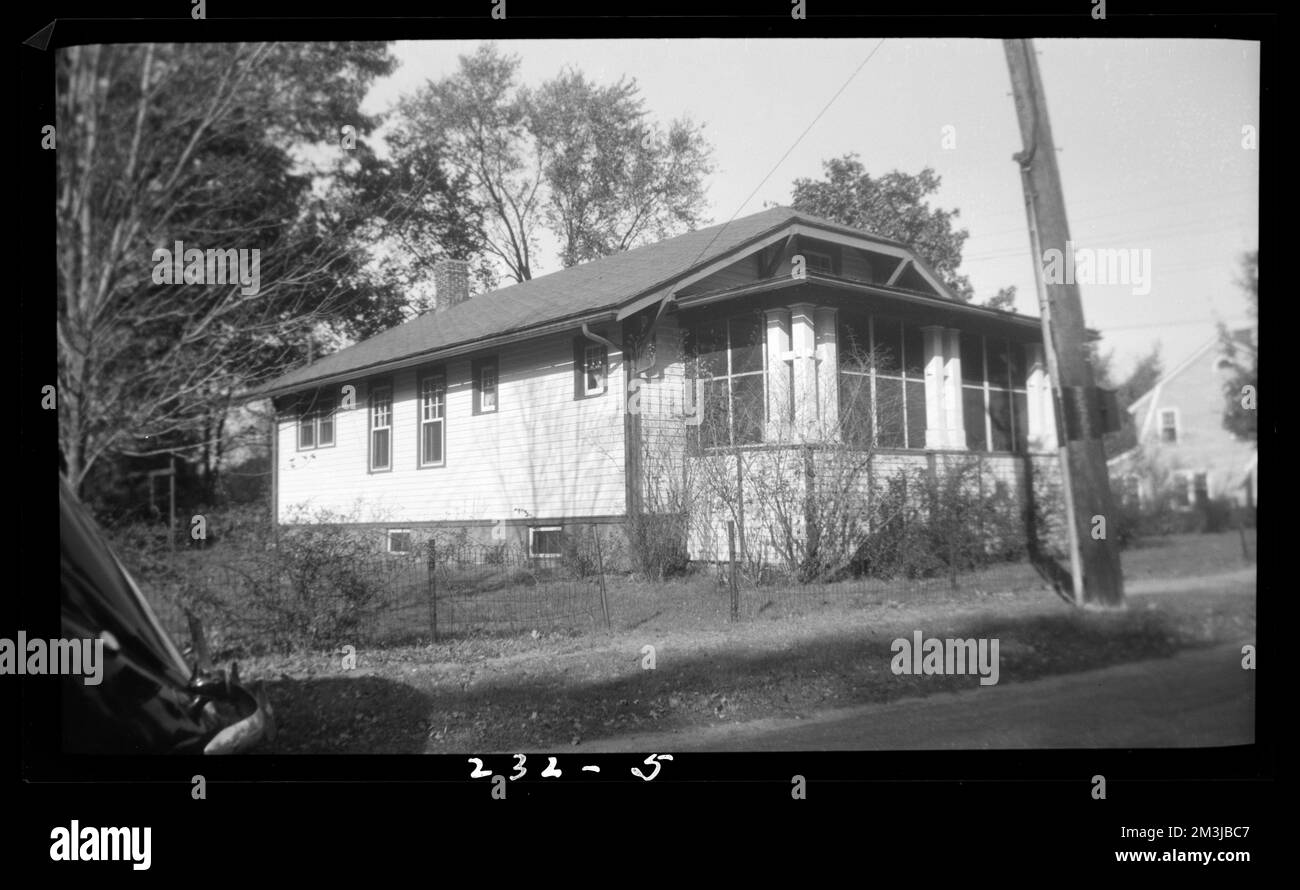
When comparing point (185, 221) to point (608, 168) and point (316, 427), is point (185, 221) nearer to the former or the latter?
point (316, 427)

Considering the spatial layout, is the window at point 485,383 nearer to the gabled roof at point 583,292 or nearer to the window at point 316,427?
the gabled roof at point 583,292

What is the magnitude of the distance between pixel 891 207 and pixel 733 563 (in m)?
1.48

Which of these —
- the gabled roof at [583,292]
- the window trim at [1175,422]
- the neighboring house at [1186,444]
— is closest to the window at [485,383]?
the gabled roof at [583,292]

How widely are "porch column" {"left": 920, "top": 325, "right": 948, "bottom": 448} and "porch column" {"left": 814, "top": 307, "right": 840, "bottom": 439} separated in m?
0.38

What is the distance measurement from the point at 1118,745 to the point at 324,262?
3.23 metres

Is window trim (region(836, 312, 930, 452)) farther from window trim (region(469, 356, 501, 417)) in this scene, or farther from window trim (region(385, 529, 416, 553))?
window trim (region(385, 529, 416, 553))

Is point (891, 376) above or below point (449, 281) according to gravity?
below

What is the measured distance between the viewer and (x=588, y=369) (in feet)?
10.7

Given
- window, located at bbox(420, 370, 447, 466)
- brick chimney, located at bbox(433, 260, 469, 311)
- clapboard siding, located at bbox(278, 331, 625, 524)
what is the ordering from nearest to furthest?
brick chimney, located at bbox(433, 260, 469, 311) → clapboard siding, located at bbox(278, 331, 625, 524) → window, located at bbox(420, 370, 447, 466)

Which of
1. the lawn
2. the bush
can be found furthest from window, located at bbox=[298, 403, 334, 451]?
the bush

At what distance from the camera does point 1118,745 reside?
115 inches

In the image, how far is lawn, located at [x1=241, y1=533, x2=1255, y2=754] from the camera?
293cm
